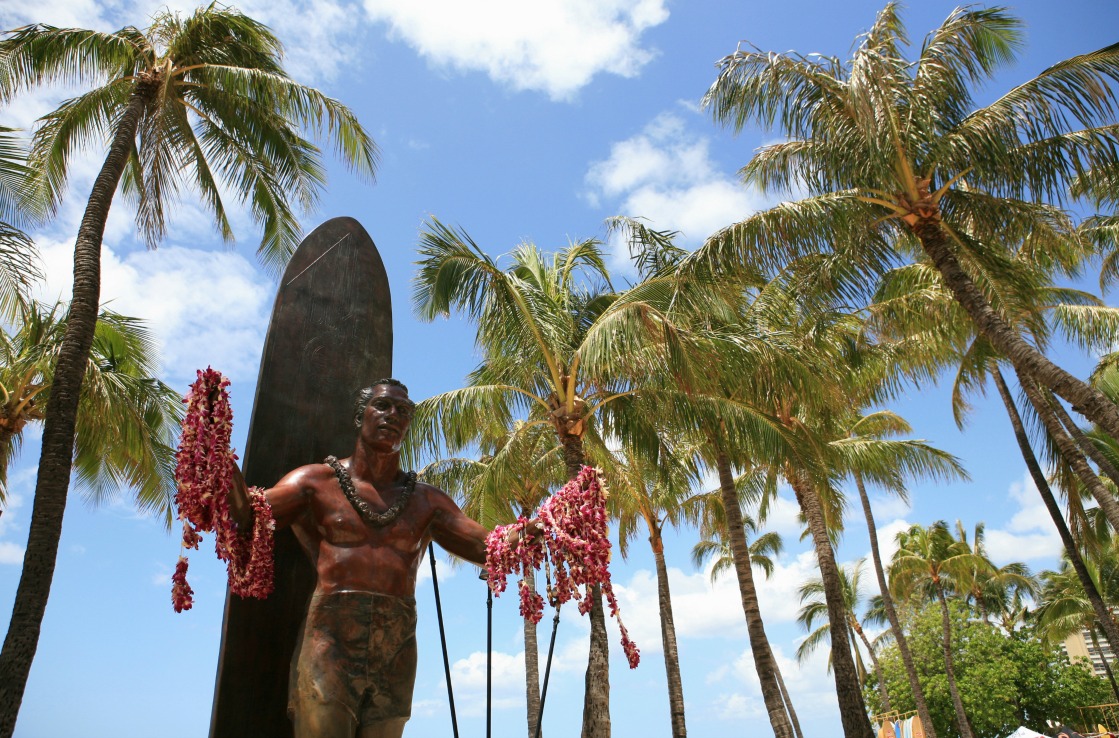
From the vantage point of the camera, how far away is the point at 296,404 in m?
3.24

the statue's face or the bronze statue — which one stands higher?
the statue's face

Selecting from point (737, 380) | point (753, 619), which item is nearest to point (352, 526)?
point (737, 380)

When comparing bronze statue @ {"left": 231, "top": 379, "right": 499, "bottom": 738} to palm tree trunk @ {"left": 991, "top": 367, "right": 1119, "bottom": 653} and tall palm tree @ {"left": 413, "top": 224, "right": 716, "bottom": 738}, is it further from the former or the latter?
palm tree trunk @ {"left": 991, "top": 367, "right": 1119, "bottom": 653}

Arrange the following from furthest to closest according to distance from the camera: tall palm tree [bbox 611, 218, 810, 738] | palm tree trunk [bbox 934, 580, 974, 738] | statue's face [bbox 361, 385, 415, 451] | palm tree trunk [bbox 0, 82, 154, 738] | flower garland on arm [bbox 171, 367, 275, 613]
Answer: palm tree trunk [bbox 934, 580, 974, 738]
tall palm tree [bbox 611, 218, 810, 738]
palm tree trunk [bbox 0, 82, 154, 738]
statue's face [bbox 361, 385, 415, 451]
flower garland on arm [bbox 171, 367, 275, 613]

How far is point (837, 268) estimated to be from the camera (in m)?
11.5

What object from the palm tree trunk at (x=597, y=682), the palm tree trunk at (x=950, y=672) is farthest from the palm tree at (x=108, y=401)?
the palm tree trunk at (x=950, y=672)

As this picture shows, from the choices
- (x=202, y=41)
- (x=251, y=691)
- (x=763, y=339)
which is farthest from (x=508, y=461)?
(x=251, y=691)

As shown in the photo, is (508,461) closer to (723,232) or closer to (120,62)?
(723,232)

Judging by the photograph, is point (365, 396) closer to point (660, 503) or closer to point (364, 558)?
point (364, 558)

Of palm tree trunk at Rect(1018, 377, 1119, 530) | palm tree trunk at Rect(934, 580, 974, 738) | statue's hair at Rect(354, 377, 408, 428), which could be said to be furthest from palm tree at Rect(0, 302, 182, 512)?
palm tree trunk at Rect(934, 580, 974, 738)

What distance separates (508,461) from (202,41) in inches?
279

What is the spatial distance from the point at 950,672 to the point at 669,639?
12.2 metres

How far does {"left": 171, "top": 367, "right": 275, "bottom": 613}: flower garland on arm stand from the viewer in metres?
2.37

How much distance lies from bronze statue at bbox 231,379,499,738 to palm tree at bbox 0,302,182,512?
8.95 metres
